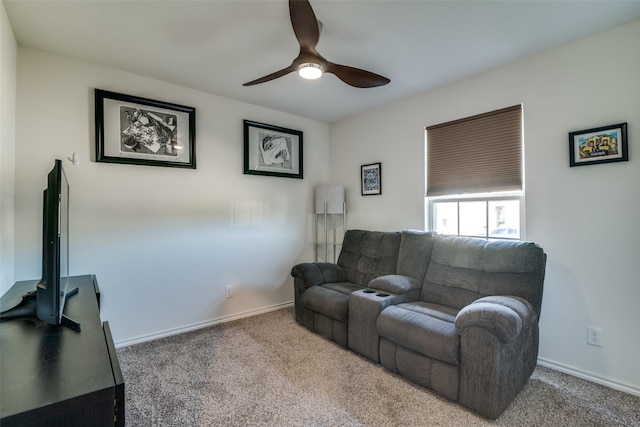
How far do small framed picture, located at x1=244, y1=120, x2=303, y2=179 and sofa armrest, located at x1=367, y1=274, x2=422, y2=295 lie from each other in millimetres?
1880

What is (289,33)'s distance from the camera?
2105 mm

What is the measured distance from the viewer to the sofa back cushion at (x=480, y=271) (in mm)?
2114

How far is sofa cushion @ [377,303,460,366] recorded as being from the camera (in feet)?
6.10

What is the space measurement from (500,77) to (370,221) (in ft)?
6.46

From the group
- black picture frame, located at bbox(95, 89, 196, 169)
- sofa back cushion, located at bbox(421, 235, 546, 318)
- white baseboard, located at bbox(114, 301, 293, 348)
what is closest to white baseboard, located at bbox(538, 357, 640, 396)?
sofa back cushion, located at bbox(421, 235, 546, 318)

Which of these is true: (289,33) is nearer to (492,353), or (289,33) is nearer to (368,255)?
(368,255)

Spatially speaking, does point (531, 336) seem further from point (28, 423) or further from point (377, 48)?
point (28, 423)

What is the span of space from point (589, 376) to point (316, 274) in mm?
2301

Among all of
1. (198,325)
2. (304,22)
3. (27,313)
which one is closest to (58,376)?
(27,313)

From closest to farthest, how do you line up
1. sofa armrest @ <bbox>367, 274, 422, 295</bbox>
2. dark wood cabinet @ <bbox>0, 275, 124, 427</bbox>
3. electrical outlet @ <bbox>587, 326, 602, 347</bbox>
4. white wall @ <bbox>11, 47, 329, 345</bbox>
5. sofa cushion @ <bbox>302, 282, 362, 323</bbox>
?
dark wood cabinet @ <bbox>0, 275, 124, 427</bbox>
electrical outlet @ <bbox>587, 326, 602, 347</bbox>
white wall @ <bbox>11, 47, 329, 345</bbox>
sofa armrest @ <bbox>367, 274, 422, 295</bbox>
sofa cushion @ <bbox>302, 282, 362, 323</bbox>

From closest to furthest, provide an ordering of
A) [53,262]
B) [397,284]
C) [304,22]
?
1. [53,262]
2. [304,22]
3. [397,284]

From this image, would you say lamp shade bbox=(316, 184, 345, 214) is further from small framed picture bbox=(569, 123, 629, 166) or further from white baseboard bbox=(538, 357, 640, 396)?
white baseboard bbox=(538, 357, 640, 396)

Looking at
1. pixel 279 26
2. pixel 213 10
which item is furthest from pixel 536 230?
pixel 213 10

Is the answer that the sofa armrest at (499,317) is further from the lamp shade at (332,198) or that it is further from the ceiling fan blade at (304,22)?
the lamp shade at (332,198)
